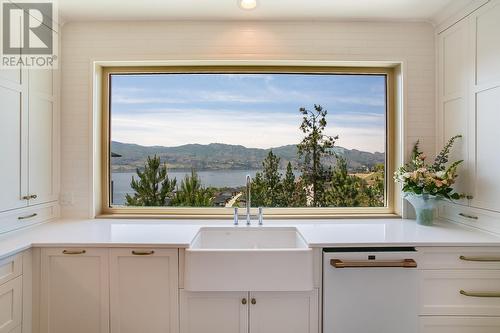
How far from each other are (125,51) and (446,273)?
283cm

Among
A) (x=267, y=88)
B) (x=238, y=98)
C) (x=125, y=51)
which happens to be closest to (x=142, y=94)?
(x=125, y=51)

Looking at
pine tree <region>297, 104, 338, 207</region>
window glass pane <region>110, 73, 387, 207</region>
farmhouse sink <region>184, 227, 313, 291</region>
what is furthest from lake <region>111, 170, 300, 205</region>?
farmhouse sink <region>184, 227, 313, 291</region>

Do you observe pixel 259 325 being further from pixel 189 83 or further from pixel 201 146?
pixel 189 83

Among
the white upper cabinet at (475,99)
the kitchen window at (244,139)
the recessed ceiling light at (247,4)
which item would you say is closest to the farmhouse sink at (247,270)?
the kitchen window at (244,139)

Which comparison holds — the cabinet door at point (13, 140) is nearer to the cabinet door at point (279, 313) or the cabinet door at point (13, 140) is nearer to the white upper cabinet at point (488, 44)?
the cabinet door at point (279, 313)

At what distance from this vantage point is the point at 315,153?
2.54 m

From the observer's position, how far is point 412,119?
94.0 inches

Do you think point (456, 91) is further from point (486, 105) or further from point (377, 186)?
point (377, 186)

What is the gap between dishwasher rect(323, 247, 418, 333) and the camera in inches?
66.4

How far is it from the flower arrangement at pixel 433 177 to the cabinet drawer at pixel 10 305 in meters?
2.64

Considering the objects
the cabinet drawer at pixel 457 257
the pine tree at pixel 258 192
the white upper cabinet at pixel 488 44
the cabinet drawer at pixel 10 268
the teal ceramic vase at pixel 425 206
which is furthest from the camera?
the pine tree at pixel 258 192

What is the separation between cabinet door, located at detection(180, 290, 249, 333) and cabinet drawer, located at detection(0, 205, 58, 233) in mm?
1262

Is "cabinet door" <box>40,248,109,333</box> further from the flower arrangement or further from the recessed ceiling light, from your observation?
the flower arrangement

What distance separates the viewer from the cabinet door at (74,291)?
1700mm
